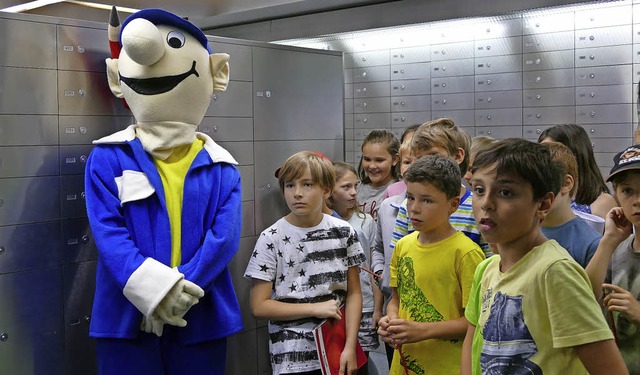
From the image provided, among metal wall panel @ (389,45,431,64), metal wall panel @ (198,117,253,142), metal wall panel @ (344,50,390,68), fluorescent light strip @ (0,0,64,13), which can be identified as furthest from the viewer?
fluorescent light strip @ (0,0,64,13)

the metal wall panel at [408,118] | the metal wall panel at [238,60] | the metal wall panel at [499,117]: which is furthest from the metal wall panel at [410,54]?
the metal wall panel at [238,60]

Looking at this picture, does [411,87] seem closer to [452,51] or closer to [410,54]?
[410,54]

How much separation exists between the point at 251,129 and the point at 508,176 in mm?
1548

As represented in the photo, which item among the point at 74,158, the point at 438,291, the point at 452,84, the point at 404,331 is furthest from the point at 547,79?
A: the point at 74,158

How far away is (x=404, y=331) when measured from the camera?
1896 millimetres

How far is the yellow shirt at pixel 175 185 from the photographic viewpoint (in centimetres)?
207

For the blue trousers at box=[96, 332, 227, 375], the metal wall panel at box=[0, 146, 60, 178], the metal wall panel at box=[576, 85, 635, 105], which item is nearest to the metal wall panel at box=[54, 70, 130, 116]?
the metal wall panel at box=[0, 146, 60, 178]

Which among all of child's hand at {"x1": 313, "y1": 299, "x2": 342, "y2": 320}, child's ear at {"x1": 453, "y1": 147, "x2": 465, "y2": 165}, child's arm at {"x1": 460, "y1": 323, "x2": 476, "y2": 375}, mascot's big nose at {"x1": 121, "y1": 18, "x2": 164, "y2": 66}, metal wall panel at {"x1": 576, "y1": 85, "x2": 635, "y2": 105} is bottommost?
child's hand at {"x1": 313, "y1": 299, "x2": 342, "y2": 320}

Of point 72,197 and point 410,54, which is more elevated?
point 410,54

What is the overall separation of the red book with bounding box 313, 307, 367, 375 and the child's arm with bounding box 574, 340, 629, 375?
1081 millimetres

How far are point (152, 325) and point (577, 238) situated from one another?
121 centimetres

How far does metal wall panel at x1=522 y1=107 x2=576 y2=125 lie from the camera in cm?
305

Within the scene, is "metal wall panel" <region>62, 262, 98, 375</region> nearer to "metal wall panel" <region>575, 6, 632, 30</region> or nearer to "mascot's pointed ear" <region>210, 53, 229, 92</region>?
"mascot's pointed ear" <region>210, 53, 229, 92</region>

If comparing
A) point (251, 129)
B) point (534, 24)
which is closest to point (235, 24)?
point (251, 129)
